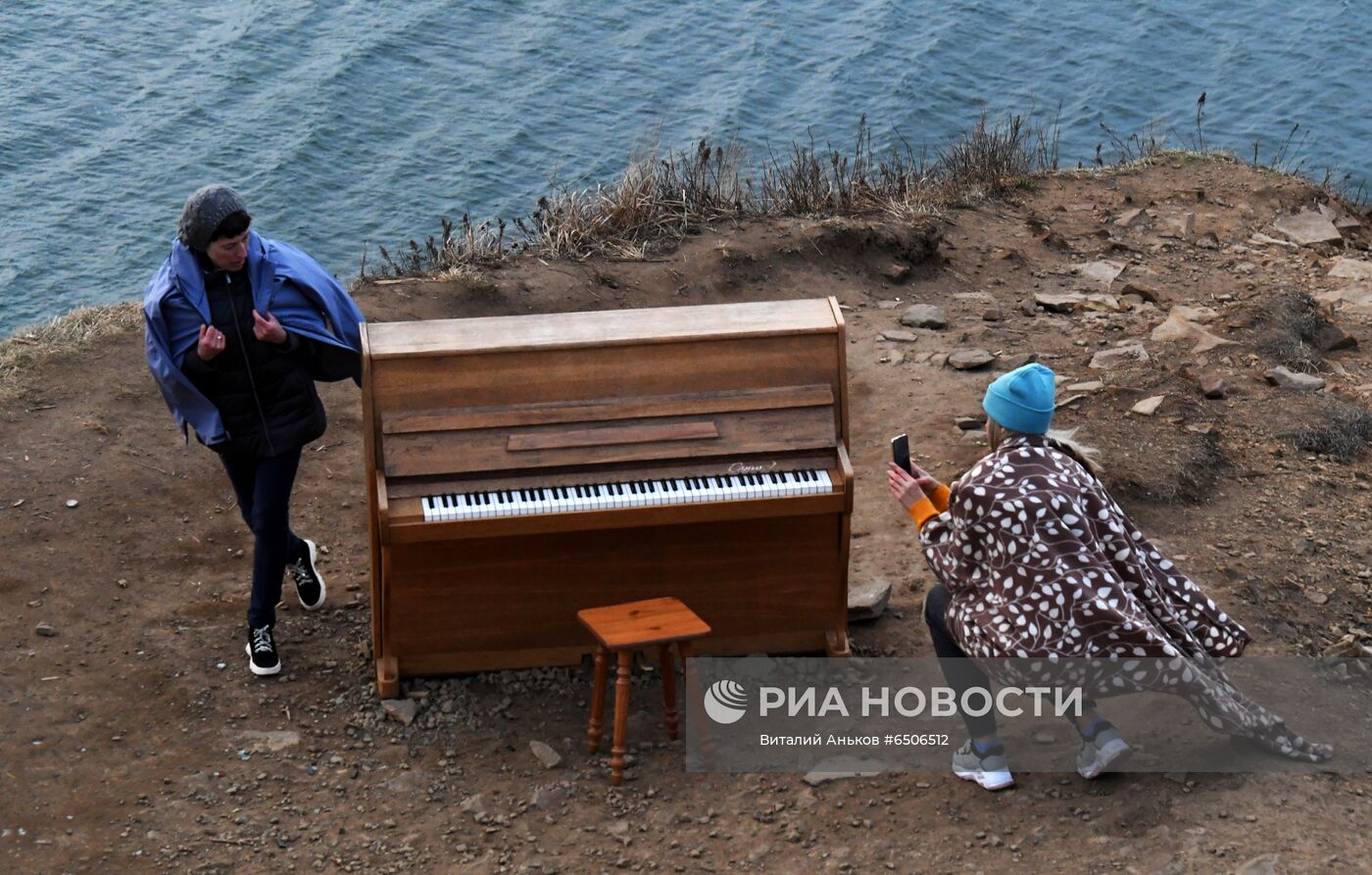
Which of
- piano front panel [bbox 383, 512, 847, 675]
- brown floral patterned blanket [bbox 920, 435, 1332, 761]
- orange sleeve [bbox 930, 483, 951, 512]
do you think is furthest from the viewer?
piano front panel [bbox 383, 512, 847, 675]

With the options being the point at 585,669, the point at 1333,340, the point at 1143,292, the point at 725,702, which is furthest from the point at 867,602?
the point at 1143,292

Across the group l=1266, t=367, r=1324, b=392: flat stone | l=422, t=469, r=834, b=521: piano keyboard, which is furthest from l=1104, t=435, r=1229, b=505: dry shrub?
l=422, t=469, r=834, b=521: piano keyboard

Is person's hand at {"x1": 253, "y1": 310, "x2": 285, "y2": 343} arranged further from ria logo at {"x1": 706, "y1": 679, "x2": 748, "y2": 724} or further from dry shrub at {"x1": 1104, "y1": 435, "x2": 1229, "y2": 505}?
dry shrub at {"x1": 1104, "y1": 435, "x2": 1229, "y2": 505}

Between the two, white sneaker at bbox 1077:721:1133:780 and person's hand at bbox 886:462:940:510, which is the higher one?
person's hand at bbox 886:462:940:510

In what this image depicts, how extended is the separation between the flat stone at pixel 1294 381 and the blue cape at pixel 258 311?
5.74m

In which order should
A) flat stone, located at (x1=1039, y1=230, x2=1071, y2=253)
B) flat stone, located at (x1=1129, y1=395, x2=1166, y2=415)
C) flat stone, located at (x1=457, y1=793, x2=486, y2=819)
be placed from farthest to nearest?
flat stone, located at (x1=1039, y1=230, x2=1071, y2=253) < flat stone, located at (x1=1129, y1=395, x2=1166, y2=415) < flat stone, located at (x1=457, y1=793, x2=486, y2=819)

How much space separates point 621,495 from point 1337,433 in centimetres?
465

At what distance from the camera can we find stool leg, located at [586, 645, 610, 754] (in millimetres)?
5672

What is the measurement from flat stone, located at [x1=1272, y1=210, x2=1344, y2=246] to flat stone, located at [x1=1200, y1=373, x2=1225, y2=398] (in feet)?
13.2

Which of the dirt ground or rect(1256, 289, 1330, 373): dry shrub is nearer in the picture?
the dirt ground

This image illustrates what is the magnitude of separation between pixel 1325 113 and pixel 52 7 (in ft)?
62.1

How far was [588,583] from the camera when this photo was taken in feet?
20.3

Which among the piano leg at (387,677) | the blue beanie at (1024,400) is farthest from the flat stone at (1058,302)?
the piano leg at (387,677)

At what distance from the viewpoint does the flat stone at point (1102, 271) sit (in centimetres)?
1123
